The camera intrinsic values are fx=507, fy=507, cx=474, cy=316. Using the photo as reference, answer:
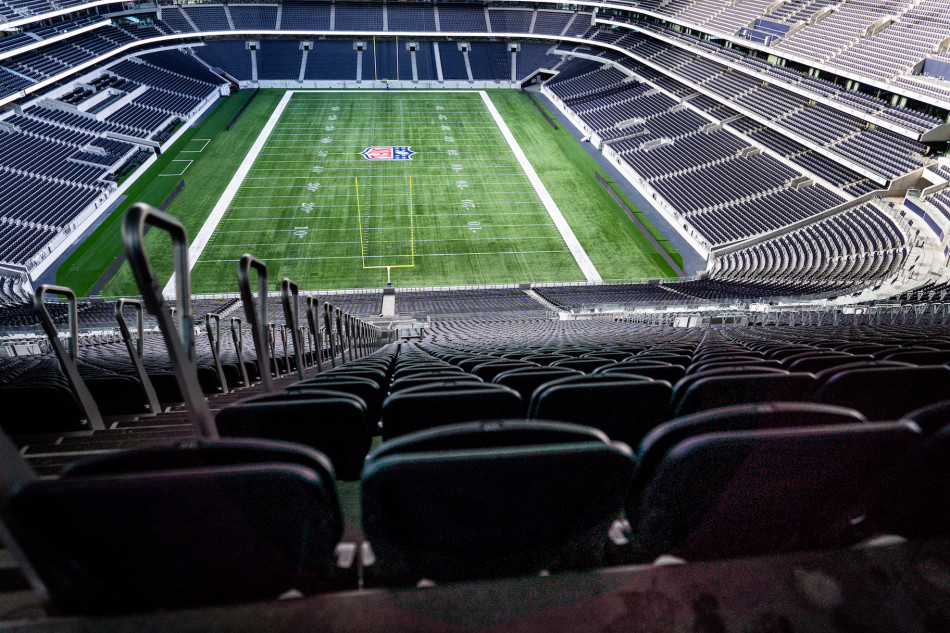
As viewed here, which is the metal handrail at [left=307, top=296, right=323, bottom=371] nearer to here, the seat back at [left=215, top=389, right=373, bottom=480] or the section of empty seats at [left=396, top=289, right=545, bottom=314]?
the seat back at [left=215, top=389, right=373, bottom=480]

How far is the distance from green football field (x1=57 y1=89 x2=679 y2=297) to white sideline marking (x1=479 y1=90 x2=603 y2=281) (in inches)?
3.9

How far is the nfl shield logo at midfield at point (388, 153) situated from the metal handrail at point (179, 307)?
34.1 meters

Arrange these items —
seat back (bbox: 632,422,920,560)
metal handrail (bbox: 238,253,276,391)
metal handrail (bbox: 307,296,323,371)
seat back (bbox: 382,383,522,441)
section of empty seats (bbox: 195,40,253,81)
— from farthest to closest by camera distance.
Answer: section of empty seats (bbox: 195,40,253,81) < metal handrail (bbox: 307,296,323,371) < metal handrail (bbox: 238,253,276,391) < seat back (bbox: 382,383,522,441) < seat back (bbox: 632,422,920,560)

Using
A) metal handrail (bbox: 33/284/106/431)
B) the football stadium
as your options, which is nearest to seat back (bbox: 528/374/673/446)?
the football stadium

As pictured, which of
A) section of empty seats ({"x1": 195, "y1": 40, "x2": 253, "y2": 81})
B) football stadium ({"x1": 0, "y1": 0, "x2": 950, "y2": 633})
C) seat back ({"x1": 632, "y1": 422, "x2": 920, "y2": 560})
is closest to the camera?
football stadium ({"x1": 0, "y1": 0, "x2": 950, "y2": 633})

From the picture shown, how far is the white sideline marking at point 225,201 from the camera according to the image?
23259mm

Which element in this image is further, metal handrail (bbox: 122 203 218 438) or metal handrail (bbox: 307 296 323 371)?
metal handrail (bbox: 307 296 323 371)

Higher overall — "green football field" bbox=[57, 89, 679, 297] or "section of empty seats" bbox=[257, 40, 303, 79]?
"section of empty seats" bbox=[257, 40, 303, 79]

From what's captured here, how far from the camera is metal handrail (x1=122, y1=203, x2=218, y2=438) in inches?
73.5

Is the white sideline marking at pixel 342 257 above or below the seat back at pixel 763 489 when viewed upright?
below

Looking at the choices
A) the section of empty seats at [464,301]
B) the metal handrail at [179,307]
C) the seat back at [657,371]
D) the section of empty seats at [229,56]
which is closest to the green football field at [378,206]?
the section of empty seats at [464,301]

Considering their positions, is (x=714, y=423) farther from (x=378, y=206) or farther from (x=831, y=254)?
(x=378, y=206)

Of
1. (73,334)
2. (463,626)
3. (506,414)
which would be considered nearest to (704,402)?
(506,414)

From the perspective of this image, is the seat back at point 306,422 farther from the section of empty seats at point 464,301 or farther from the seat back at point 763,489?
the section of empty seats at point 464,301
